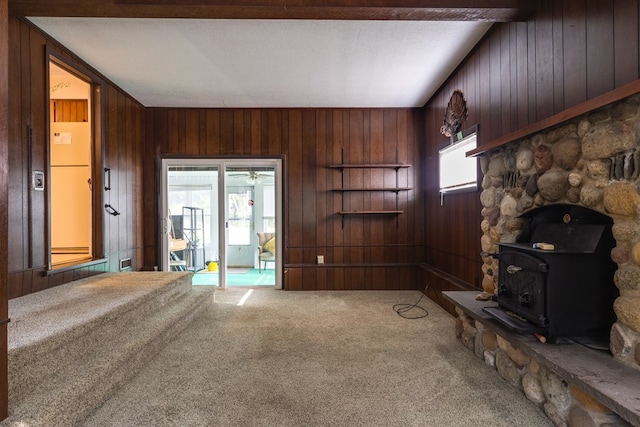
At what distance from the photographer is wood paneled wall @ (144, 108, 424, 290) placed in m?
4.61

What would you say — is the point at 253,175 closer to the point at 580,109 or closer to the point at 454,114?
the point at 454,114

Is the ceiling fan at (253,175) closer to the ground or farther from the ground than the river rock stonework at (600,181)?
farther from the ground

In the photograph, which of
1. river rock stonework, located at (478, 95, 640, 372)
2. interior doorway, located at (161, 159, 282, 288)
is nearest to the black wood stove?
river rock stonework, located at (478, 95, 640, 372)

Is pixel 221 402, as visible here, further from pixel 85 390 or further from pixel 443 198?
pixel 443 198

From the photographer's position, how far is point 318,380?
2135 mm

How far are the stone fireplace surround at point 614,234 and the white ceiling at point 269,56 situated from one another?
1429 mm

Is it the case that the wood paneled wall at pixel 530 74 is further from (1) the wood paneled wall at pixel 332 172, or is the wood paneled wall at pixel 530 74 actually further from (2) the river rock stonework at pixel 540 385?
(2) the river rock stonework at pixel 540 385

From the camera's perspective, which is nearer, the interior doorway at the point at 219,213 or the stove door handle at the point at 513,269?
the stove door handle at the point at 513,269

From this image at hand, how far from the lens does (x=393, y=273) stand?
15.2ft

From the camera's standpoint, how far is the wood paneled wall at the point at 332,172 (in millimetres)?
4613

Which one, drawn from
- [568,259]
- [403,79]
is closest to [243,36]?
[403,79]

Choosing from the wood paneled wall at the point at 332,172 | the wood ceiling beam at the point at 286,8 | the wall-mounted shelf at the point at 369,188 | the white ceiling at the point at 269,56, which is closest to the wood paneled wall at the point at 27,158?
the white ceiling at the point at 269,56

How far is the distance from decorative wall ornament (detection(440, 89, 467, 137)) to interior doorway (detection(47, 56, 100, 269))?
12.9ft

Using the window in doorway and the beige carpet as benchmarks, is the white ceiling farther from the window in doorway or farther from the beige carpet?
the beige carpet
